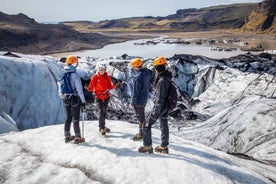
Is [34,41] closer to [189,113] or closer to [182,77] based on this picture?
[182,77]

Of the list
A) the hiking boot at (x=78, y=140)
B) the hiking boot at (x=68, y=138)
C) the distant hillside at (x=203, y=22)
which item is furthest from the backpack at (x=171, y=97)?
the distant hillside at (x=203, y=22)

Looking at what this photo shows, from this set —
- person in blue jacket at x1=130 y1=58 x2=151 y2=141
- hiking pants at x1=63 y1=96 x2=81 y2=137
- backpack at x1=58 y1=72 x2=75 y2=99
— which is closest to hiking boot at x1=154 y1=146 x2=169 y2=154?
person in blue jacket at x1=130 y1=58 x2=151 y2=141

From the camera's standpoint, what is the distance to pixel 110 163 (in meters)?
6.13

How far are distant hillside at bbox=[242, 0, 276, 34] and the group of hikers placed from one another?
95.2 metres

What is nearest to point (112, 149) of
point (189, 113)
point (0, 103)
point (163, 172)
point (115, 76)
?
point (163, 172)

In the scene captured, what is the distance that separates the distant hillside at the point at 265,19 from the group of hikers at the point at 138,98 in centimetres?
9523

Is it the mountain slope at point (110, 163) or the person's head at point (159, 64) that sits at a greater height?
the person's head at point (159, 64)

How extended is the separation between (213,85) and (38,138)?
57.1 feet

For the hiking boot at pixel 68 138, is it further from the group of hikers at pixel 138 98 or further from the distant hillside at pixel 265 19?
the distant hillside at pixel 265 19

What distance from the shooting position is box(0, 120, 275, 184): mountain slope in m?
5.73

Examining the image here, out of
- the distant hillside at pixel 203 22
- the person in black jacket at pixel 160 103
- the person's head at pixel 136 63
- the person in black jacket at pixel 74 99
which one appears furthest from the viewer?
the distant hillside at pixel 203 22

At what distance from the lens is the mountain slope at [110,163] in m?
5.73

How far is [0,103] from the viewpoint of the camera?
41.1ft

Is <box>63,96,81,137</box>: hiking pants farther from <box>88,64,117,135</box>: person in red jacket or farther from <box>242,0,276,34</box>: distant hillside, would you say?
<box>242,0,276,34</box>: distant hillside
